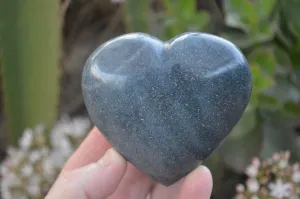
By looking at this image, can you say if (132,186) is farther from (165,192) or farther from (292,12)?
(292,12)

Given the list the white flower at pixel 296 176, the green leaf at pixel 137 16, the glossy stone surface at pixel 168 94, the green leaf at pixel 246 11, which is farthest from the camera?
the green leaf at pixel 137 16

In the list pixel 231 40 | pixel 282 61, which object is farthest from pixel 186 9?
pixel 282 61

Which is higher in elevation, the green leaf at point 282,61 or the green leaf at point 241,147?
the green leaf at point 282,61

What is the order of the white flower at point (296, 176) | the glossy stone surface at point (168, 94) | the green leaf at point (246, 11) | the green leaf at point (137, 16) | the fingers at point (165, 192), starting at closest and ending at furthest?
the glossy stone surface at point (168, 94) → the fingers at point (165, 192) → the white flower at point (296, 176) → the green leaf at point (246, 11) → the green leaf at point (137, 16)

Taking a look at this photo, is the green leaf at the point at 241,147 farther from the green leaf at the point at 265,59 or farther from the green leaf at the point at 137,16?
the green leaf at the point at 137,16

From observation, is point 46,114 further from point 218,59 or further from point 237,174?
point 218,59

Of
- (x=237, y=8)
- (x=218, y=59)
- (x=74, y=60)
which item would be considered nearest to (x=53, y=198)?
(x=218, y=59)

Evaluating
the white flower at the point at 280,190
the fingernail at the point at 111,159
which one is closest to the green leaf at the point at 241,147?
the white flower at the point at 280,190
